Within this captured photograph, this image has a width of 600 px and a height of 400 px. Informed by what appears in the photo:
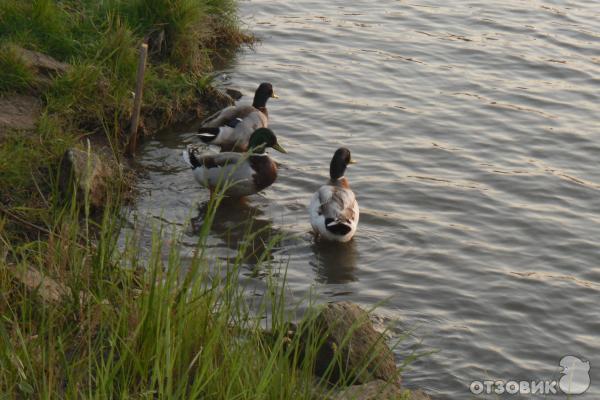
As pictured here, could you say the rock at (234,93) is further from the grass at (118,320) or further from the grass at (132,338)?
the grass at (132,338)

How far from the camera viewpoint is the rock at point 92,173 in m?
6.93

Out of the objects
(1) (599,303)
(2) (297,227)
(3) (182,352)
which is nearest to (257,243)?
(2) (297,227)

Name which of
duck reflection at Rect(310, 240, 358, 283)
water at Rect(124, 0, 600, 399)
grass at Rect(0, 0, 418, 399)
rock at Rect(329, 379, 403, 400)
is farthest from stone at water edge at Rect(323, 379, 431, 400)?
duck reflection at Rect(310, 240, 358, 283)

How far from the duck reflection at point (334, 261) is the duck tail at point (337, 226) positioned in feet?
0.67

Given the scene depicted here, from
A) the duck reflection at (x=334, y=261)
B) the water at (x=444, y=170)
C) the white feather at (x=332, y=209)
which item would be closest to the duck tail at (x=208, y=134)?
the water at (x=444, y=170)

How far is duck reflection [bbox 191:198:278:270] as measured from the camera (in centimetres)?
771

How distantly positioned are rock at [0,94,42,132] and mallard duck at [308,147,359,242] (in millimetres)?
2280

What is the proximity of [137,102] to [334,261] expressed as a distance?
2.05 m

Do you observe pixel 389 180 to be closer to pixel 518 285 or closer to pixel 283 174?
pixel 283 174

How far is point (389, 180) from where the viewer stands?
895cm

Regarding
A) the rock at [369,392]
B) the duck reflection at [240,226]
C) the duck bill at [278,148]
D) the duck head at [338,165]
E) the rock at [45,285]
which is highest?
the rock at [45,285]

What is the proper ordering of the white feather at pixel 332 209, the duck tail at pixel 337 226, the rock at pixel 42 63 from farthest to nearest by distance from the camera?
the rock at pixel 42 63
the white feather at pixel 332 209
the duck tail at pixel 337 226

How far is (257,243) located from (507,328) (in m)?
2.20

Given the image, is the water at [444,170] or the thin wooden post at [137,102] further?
the thin wooden post at [137,102]
